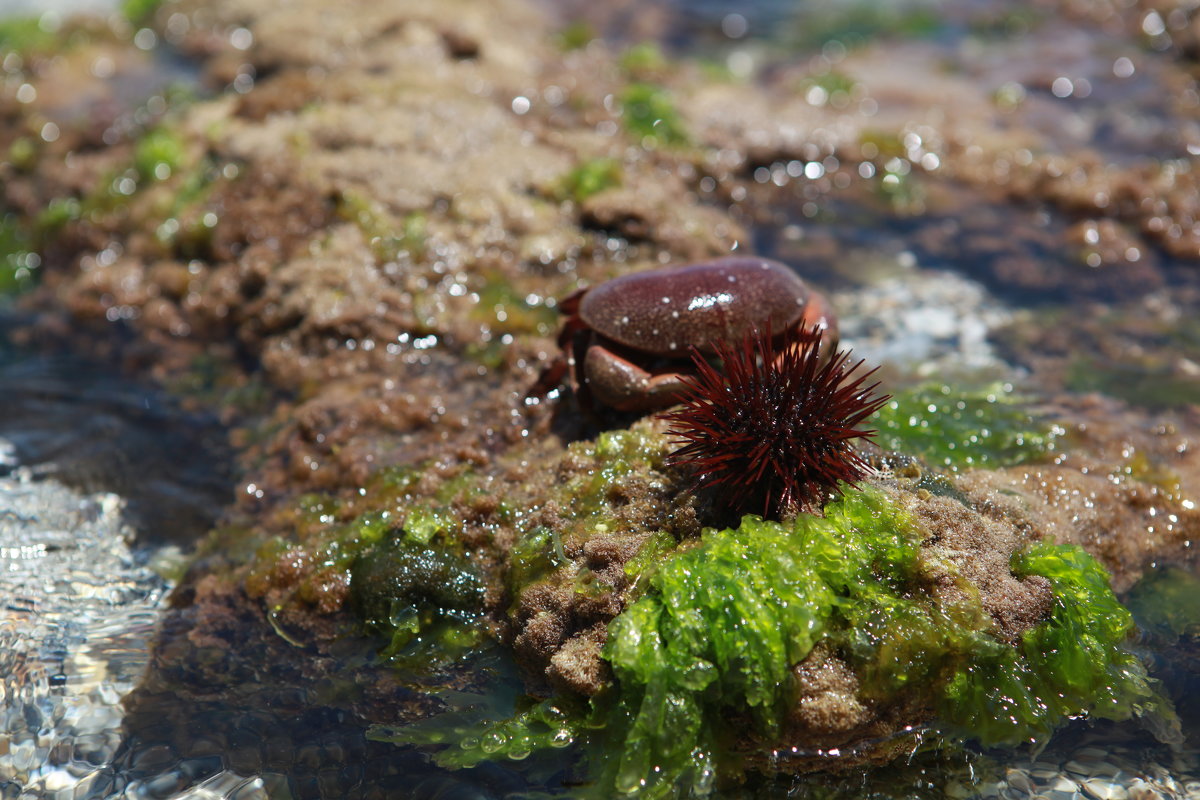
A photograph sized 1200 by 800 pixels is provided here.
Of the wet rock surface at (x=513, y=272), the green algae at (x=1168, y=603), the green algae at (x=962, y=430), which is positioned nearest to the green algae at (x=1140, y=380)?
the wet rock surface at (x=513, y=272)

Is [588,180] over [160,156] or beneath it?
over

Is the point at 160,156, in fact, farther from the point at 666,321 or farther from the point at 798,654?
the point at 798,654

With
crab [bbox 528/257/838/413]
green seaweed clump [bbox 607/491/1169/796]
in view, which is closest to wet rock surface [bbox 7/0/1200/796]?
green seaweed clump [bbox 607/491/1169/796]

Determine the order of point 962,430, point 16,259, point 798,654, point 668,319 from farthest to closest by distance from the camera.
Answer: point 16,259 < point 962,430 < point 668,319 < point 798,654

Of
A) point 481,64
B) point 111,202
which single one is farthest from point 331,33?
point 111,202

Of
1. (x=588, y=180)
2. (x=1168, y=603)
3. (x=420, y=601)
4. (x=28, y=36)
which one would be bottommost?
(x=420, y=601)

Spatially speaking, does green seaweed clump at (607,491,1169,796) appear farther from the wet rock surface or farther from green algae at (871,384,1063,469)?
green algae at (871,384,1063,469)

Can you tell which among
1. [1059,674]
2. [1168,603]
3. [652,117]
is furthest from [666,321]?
[652,117]

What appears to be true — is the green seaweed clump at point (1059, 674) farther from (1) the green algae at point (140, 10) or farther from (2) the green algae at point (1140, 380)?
(1) the green algae at point (140, 10)
